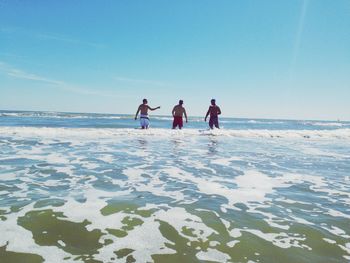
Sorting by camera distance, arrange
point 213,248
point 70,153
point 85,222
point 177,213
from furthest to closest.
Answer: point 70,153 → point 177,213 → point 85,222 → point 213,248

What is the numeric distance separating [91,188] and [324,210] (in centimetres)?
355

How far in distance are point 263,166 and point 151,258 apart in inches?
222

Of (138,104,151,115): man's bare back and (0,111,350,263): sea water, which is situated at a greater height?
(138,104,151,115): man's bare back

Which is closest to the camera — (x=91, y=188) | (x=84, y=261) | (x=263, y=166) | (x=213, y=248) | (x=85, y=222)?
(x=84, y=261)

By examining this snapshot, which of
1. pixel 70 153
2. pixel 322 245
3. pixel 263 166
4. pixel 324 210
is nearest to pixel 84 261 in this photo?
pixel 322 245

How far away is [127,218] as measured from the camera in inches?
156

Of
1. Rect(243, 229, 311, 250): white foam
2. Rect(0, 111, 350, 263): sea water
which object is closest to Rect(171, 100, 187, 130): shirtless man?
Rect(0, 111, 350, 263): sea water

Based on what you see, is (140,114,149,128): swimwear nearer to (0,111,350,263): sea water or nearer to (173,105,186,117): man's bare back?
(173,105,186,117): man's bare back

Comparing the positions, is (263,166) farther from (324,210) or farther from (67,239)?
(67,239)

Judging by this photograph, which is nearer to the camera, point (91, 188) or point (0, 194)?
point (0, 194)

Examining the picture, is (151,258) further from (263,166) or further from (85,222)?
(263,166)

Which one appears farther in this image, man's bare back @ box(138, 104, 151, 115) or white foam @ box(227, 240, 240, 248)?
man's bare back @ box(138, 104, 151, 115)

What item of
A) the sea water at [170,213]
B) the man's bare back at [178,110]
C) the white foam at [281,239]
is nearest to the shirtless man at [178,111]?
the man's bare back at [178,110]

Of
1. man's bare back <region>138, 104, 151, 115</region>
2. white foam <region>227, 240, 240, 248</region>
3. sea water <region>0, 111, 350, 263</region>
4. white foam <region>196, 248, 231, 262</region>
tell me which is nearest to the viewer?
white foam <region>196, 248, 231, 262</region>
